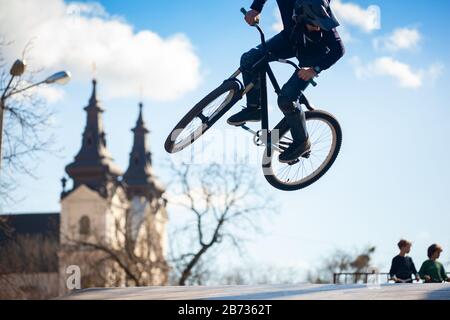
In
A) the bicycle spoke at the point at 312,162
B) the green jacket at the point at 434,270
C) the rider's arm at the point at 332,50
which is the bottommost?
the green jacket at the point at 434,270

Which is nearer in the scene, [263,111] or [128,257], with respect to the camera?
[263,111]

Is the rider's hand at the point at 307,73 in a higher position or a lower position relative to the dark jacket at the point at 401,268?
higher

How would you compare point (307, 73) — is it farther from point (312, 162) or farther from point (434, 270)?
point (434, 270)

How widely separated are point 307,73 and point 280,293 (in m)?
2.11

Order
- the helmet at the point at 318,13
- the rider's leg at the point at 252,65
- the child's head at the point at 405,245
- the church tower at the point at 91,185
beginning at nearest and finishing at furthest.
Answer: the helmet at the point at 318,13, the rider's leg at the point at 252,65, the child's head at the point at 405,245, the church tower at the point at 91,185

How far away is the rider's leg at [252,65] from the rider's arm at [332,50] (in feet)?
1.20

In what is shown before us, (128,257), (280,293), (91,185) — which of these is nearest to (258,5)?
(280,293)

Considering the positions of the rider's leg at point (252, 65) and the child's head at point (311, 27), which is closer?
the child's head at point (311, 27)

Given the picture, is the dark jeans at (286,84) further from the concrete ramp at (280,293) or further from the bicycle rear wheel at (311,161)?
the concrete ramp at (280,293)

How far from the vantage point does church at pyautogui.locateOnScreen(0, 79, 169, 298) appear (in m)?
35.2

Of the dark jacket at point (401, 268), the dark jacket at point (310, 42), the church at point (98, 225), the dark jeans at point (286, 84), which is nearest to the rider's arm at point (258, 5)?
the dark jacket at point (310, 42)

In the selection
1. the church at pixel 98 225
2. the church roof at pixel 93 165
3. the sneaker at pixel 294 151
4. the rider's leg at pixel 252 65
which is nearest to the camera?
the rider's leg at pixel 252 65

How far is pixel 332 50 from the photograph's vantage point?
28.1 ft

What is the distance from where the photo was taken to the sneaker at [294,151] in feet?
29.3
